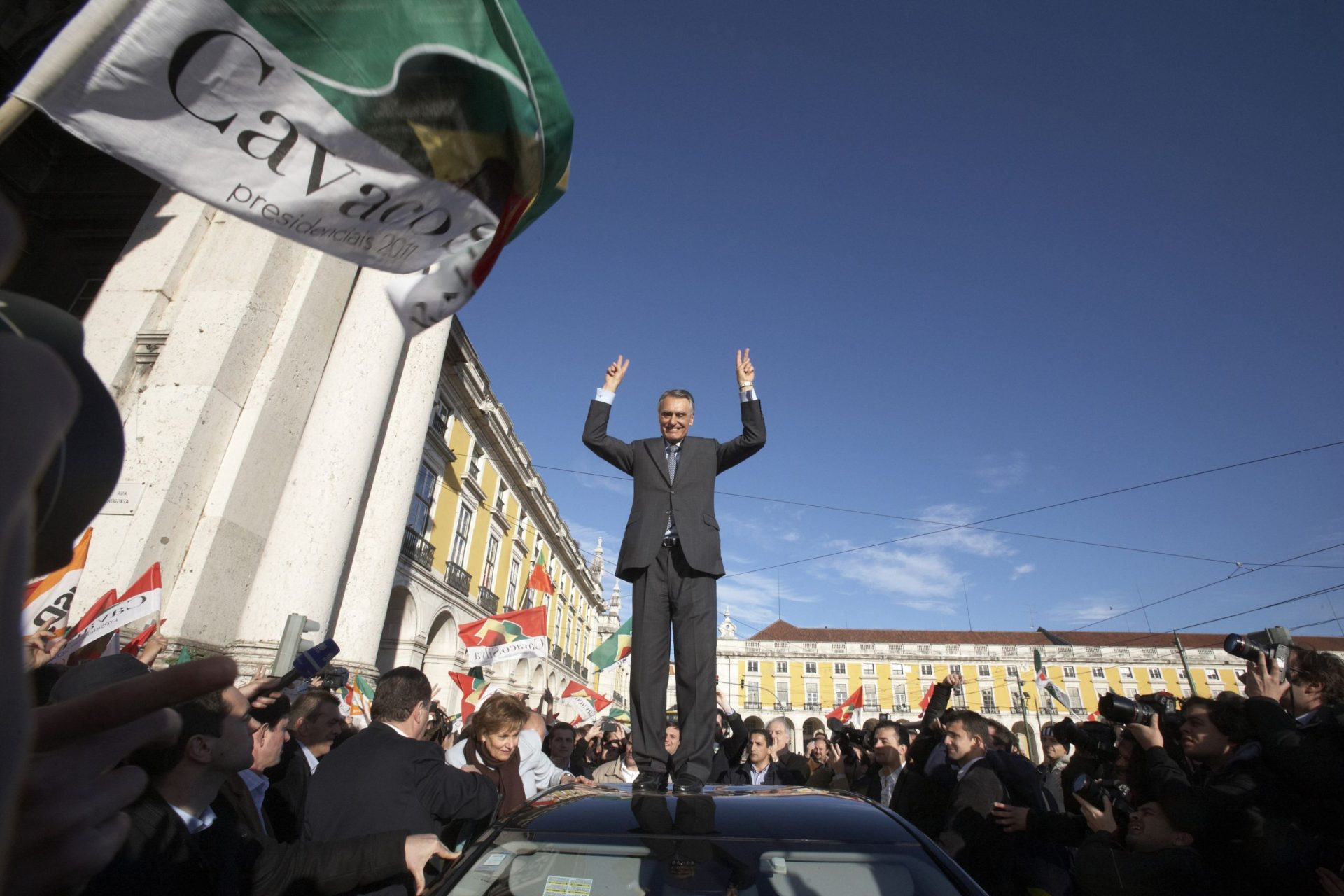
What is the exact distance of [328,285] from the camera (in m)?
11.3

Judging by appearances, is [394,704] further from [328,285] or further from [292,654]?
[328,285]

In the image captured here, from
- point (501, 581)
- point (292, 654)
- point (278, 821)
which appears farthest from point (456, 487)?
point (278, 821)

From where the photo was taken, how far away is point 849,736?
732cm

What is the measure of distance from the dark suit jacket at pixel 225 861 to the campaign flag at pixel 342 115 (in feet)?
6.49

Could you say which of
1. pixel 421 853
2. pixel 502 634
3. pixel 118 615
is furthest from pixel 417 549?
pixel 421 853

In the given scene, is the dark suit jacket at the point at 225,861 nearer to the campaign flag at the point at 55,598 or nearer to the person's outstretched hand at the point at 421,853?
the person's outstretched hand at the point at 421,853

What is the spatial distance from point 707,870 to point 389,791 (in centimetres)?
205

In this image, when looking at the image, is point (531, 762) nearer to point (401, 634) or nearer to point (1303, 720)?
point (1303, 720)

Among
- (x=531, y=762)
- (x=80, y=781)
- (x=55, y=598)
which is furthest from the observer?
(x=55, y=598)

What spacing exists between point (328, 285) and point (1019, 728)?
64987 mm

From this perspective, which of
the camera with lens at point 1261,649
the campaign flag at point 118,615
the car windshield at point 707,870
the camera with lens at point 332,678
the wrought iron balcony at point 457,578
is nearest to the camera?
the car windshield at point 707,870

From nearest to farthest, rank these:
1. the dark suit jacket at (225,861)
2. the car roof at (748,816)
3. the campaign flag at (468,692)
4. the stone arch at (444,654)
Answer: the car roof at (748,816) → the dark suit jacket at (225,861) → the campaign flag at (468,692) → the stone arch at (444,654)

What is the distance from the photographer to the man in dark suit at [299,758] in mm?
3668

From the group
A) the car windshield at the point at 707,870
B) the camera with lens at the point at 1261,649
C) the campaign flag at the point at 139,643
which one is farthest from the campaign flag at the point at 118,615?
the camera with lens at the point at 1261,649
